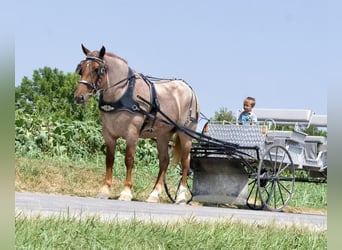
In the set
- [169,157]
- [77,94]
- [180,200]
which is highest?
[77,94]

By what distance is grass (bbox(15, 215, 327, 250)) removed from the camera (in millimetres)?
3916

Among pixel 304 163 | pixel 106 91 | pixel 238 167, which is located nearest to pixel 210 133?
pixel 238 167

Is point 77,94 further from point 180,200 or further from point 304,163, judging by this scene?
point 304,163

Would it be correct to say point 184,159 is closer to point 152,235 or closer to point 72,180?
point 72,180

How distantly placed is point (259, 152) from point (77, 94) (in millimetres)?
2917

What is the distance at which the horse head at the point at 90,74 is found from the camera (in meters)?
8.56

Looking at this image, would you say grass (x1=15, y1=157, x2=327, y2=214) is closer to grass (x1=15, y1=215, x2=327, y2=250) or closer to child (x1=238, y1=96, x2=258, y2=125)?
child (x1=238, y1=96, x2=258, y2=125)

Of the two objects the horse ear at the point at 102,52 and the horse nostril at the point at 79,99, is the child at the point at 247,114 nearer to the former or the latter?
the horse ear at the point at 102,52

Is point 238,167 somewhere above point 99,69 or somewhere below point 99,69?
below

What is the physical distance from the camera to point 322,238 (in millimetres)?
5535

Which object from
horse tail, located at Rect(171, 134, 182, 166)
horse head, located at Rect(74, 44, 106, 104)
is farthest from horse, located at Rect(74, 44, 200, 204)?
horse tail, located at Rect(171, 134, 182, 166)

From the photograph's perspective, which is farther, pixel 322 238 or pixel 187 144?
pixel 187 144

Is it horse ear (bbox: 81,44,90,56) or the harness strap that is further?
the harness strap

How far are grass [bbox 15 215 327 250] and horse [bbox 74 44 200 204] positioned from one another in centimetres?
336
